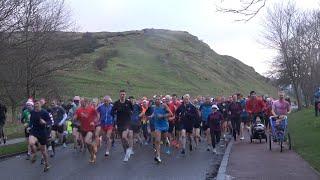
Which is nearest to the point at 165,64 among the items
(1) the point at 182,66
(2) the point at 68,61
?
(1) the point at 182,66

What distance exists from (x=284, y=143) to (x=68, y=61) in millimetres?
25561

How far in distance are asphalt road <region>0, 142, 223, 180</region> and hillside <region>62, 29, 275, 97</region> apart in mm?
50257

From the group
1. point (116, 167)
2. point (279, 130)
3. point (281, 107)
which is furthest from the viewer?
point (281, 107)

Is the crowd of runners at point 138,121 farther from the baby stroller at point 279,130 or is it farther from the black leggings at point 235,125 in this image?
the baby stroller at point 279,130

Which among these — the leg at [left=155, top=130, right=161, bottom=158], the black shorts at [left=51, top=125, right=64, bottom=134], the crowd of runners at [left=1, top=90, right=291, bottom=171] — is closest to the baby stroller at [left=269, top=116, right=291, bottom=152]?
the crowd of runners at [left=1, top=90, right=291, bottom=171]

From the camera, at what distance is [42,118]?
1608 cm

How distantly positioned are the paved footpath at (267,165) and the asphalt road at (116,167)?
756mm

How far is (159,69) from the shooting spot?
11888 cm

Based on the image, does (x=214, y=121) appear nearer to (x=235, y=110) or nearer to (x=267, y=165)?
(x=235, y=110)

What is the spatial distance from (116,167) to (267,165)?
3751 millimetres

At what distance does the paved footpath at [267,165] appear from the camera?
13133mm

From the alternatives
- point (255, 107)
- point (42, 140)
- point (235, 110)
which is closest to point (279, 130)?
point (255, 107)

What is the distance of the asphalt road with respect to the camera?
556 inches

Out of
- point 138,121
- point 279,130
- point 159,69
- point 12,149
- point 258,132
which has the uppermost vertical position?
point 159,69
